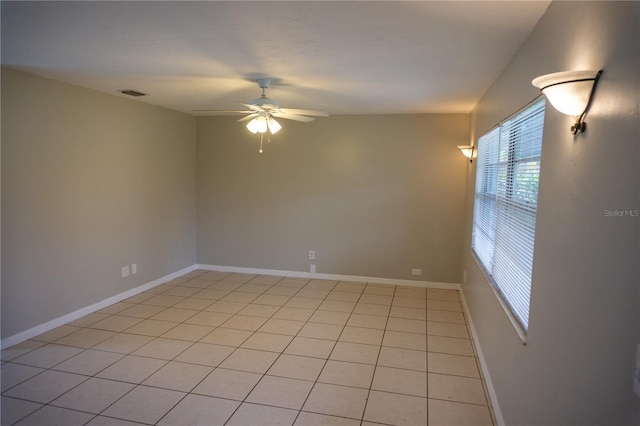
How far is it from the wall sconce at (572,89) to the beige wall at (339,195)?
374 centimetres

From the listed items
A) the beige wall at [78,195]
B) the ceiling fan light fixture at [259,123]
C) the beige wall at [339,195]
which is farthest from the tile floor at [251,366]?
the ceiling fan light fixture at [259,123]

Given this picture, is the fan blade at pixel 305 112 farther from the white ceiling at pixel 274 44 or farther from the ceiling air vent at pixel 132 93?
the ceiling air vent at pixel 132 93

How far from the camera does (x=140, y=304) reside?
4273 mm

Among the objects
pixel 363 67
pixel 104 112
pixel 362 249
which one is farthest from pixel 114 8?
pixel 362 249

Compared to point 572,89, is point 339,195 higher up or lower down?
lower down

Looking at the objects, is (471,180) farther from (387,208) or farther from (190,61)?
(190,61)

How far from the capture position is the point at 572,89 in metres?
1.19

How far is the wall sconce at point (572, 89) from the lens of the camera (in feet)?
3.84

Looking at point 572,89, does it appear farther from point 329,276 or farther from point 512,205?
point 329,276

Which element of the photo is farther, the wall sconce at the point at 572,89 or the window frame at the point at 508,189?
the window frame at the point at 508,189

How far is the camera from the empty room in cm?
127

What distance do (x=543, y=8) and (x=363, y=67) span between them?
1.29 meters

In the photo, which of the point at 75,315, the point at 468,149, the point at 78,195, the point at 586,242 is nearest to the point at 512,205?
the point at 586,242

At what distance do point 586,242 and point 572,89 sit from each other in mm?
499
